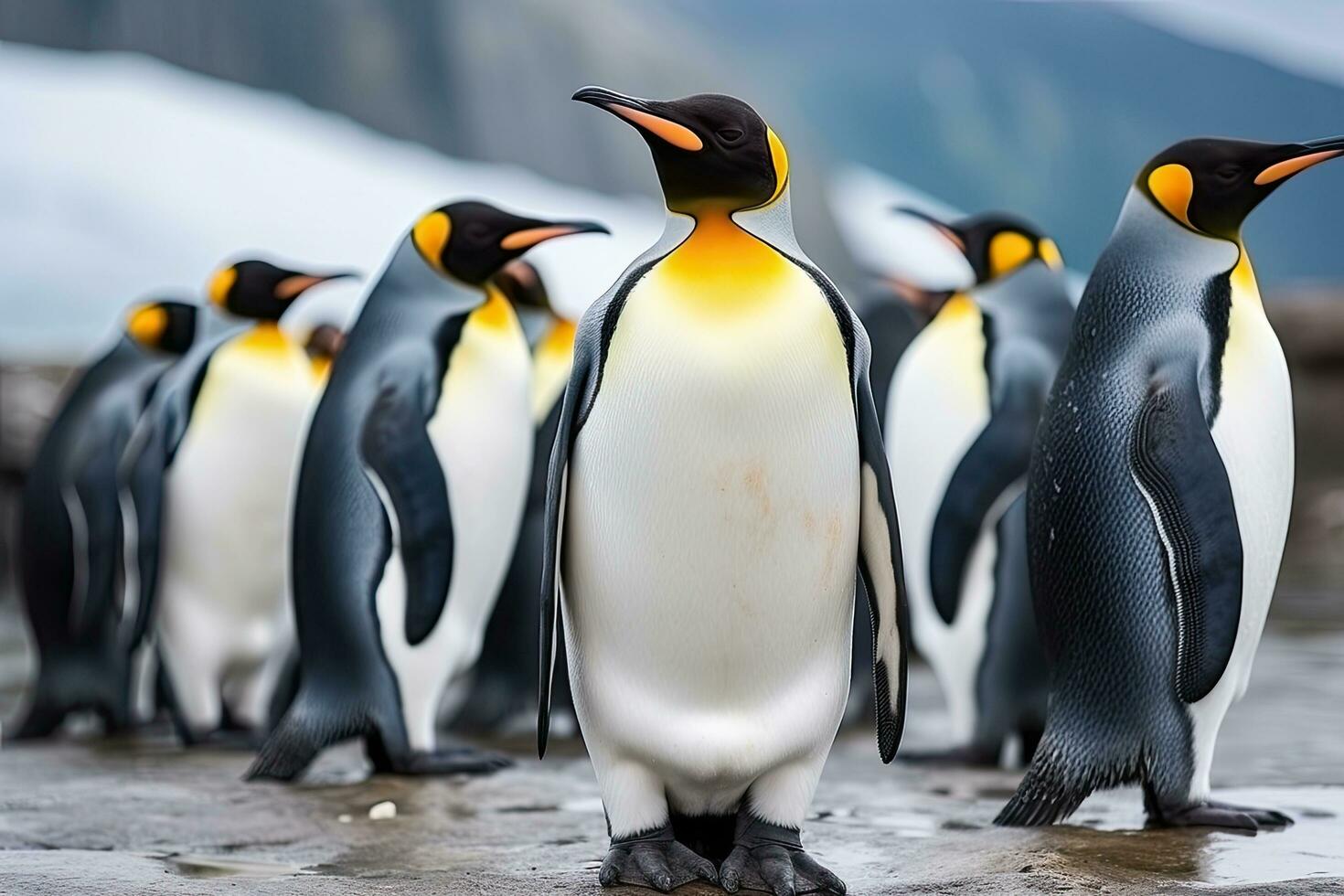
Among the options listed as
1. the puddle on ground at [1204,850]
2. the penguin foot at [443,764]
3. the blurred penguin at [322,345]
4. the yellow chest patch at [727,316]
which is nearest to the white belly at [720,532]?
the yellow chest patch at [727,316]

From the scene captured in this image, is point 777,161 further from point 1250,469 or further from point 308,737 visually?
point 308,737

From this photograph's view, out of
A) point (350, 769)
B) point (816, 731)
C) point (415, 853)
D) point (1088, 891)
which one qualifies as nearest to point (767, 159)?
point (816, 731)

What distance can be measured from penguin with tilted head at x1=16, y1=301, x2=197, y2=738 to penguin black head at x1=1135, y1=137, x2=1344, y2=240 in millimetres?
3342

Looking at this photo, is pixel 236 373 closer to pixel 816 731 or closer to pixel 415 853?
pixel 415 853

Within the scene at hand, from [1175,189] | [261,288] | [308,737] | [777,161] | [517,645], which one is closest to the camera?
→ [777,161]

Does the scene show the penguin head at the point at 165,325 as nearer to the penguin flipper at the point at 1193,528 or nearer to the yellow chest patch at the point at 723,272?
the yellow chest patch at the point at 723,272

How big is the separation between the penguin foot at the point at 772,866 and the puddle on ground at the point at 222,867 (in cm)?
78

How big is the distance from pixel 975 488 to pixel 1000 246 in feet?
2.62

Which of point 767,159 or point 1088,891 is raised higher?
point 767,159

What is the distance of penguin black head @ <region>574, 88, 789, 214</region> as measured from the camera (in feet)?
8.68

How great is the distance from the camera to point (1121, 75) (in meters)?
13.2

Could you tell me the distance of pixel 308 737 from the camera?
164 inches

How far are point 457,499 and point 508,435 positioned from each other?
0.68 ft

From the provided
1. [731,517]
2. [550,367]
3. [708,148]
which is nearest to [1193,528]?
[731,517]
